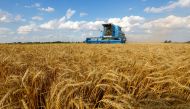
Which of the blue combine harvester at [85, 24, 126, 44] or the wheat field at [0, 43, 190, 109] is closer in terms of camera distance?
the wheat field at [0, 43, 190, 109]

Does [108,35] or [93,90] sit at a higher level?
[108,35]

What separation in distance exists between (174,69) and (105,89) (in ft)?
4.99

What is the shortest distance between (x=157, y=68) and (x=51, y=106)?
197 centimetres

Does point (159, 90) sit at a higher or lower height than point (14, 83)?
lower

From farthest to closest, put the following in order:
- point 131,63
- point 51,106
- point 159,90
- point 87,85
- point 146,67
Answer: point 131,63 → point 146,67 → point 159,90 → point 87,85 → point 51,106

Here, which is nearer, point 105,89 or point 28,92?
point 28,92

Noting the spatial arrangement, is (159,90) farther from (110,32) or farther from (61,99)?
(110,32)

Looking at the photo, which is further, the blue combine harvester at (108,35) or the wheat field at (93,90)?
the blue combine harvester at (108,35)

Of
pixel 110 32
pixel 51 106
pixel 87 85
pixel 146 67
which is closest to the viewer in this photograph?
pixel 51 106

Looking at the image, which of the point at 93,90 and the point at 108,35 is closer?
the point at 93,90

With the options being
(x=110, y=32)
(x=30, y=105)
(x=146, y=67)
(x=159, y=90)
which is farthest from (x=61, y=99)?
(x=110, y=32)

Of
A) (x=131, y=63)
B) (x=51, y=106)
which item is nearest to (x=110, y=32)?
(x=131, y=63)

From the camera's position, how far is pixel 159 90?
291 centimetres

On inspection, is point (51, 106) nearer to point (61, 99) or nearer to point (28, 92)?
point (61, 99)
